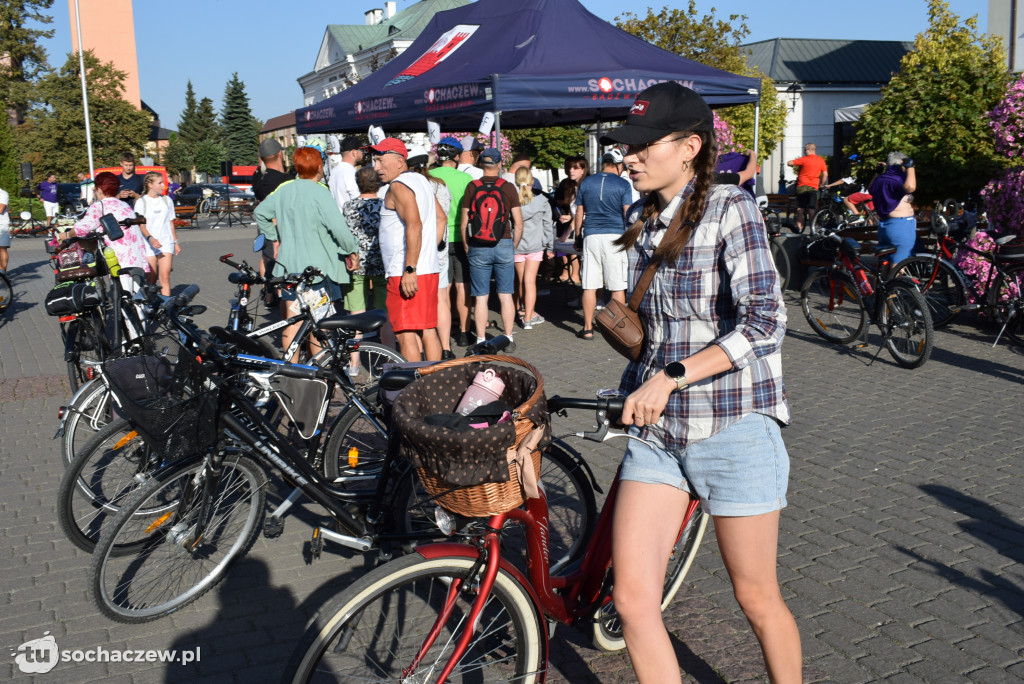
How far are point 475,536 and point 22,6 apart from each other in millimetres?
59924

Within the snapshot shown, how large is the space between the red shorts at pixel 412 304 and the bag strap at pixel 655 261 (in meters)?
4.73

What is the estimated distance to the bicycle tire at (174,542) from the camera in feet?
11.9

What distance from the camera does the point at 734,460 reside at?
93.9 inches

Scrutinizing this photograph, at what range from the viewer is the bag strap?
2406 mm

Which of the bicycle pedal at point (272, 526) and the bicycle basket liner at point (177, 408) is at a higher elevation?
the bicycle basket liner at point (177, 408)

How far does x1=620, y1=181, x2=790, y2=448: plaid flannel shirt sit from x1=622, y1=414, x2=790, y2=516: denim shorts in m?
0.03

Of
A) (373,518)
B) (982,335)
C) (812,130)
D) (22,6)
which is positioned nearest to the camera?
(373,518)

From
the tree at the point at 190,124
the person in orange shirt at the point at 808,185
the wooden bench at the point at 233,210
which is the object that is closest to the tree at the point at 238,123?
the tree at the point at 190,124

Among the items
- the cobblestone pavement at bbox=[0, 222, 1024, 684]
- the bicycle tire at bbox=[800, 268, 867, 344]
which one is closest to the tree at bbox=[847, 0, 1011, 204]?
the bicycle tire at bbox=[800, 268, 867, 344]

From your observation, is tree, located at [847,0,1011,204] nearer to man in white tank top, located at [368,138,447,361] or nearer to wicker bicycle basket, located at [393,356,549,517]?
man in white tank top, located at [368,138,447,361]

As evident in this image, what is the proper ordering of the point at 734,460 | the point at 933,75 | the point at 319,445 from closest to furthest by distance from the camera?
the point at 734,460 → the point at 319,445 → the point at 933,75

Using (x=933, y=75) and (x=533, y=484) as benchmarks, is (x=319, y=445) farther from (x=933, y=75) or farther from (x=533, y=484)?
(x=933, y=75)

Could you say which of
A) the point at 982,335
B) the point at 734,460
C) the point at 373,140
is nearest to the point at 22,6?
the point at 373,140

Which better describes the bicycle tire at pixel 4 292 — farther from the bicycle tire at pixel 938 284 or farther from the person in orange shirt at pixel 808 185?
the person in orange shirt at pixel 808 185
